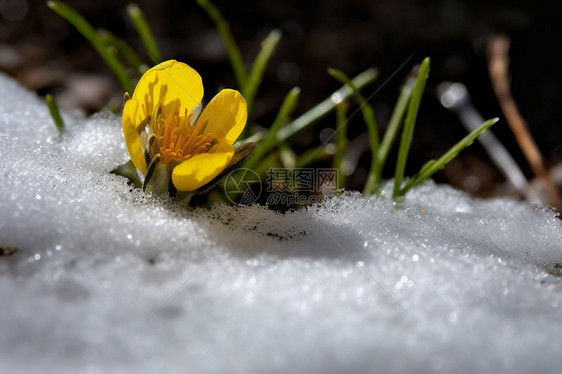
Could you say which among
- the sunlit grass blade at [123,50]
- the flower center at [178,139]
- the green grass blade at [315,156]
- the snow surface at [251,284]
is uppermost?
the sunlit grass blade at [123,50]

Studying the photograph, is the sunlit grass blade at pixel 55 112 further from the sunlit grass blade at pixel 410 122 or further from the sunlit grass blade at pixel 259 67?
the sunlit grass blade at pixel 410 122

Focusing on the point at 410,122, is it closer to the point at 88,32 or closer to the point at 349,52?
the point at 88,32

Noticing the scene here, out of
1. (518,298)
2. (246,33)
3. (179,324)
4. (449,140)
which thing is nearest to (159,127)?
(179,324)

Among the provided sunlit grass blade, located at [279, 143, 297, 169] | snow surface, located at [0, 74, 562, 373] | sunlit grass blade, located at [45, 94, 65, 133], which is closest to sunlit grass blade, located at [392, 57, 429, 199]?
snow surface, located at [0, 74, 562, 373]

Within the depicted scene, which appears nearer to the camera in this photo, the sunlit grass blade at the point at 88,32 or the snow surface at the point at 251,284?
the snow surface at the point at 251,284

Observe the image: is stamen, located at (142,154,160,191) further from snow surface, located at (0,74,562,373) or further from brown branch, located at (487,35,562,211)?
brown branch, located at (487,35,562,211)

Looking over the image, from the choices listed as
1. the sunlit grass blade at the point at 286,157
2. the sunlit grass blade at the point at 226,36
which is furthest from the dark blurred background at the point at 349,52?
the sunlit grass blade at the point at 226,36
